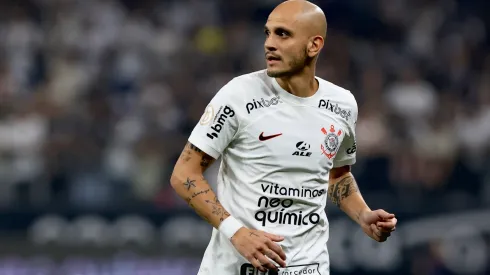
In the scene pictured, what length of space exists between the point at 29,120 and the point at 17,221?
181 centimetres

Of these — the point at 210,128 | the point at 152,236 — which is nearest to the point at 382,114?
the point at 152,236

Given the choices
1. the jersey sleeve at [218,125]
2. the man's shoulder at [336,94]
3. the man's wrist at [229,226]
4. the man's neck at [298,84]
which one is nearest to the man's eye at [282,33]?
the man's neck at [298,84]

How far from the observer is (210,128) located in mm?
5621

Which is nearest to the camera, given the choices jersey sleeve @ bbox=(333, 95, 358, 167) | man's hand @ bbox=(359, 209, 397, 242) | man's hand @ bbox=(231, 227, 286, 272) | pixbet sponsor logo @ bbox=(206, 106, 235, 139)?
man's hand @ bbox=(231, 227, 286, 272)

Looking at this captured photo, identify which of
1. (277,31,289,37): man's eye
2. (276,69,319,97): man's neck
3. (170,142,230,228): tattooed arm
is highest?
Answer: (277,31,289,37): man's eye

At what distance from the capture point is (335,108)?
19.8 feet

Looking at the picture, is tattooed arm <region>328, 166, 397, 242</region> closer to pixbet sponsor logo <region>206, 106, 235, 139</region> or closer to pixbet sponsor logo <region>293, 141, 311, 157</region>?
pixbet sponsor logo <region>293, 141, 311, 157</region>

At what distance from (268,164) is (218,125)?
0.36m

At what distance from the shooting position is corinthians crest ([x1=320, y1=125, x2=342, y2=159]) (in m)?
5.91

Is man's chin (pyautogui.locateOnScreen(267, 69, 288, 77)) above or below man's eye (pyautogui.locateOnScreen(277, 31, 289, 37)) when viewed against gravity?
below

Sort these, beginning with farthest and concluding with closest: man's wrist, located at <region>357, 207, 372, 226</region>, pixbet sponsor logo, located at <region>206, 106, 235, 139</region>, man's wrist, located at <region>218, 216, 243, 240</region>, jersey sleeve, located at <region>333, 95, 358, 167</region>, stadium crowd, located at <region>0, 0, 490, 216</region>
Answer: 1. stadium crowd, located at <region>0, 0, 490, 216</region>
2. jersey sleeve, located at <region>333, 95, 358, 167</region>
3. man's wrist, located at <region>357, 207, 372, 226</region>
4. pixbet sponsor logo, located at <region>206, 106, 235, 139</region>
5. man's wrist, located at <region>218, 216, 243, 240</region>

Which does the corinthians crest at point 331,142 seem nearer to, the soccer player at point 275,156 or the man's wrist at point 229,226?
the soccer player at point 275,156

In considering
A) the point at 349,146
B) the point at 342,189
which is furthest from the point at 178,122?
the point at 349,146

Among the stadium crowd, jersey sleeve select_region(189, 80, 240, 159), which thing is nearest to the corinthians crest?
jersey sleeve select_region(189, 80, 240, 159)
